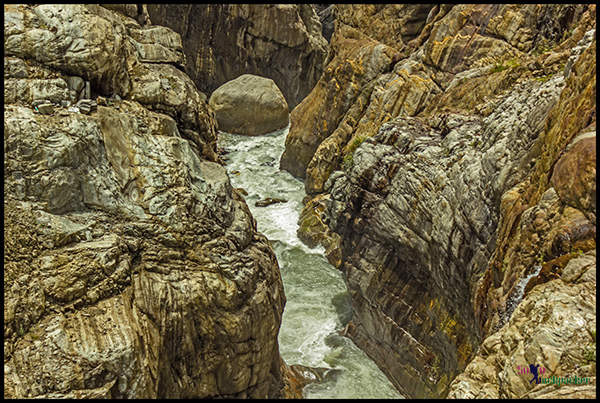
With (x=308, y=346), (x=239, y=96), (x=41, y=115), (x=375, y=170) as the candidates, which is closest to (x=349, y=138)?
(x=375, y=170)

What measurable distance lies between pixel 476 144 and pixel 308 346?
31.2 feet

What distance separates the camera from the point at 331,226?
20344mm

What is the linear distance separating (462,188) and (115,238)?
374 inches

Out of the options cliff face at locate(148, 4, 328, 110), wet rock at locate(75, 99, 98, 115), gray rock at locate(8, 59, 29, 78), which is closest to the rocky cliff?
wet rock at locate(75, 99, 98, 115)

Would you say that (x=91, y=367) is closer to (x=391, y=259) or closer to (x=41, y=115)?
(x=41, y=115)

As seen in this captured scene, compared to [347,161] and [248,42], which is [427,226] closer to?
[347,161]

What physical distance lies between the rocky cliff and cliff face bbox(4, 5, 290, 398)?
5225mm

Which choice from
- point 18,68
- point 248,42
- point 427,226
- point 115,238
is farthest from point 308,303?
point 248,42

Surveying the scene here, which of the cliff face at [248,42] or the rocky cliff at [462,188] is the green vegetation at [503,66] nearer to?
the rocky cliff at [462,188]

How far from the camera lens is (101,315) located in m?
8.21

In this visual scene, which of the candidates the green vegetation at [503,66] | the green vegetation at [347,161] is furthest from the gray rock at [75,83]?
the green vegetation at [503,66]

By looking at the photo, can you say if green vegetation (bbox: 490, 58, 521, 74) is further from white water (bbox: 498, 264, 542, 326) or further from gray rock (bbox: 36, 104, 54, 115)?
gray rock (bbox: 36, 104, 54, 115)

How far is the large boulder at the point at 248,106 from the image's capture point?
31812 millimetres

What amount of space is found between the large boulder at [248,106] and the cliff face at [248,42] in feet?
15.9
